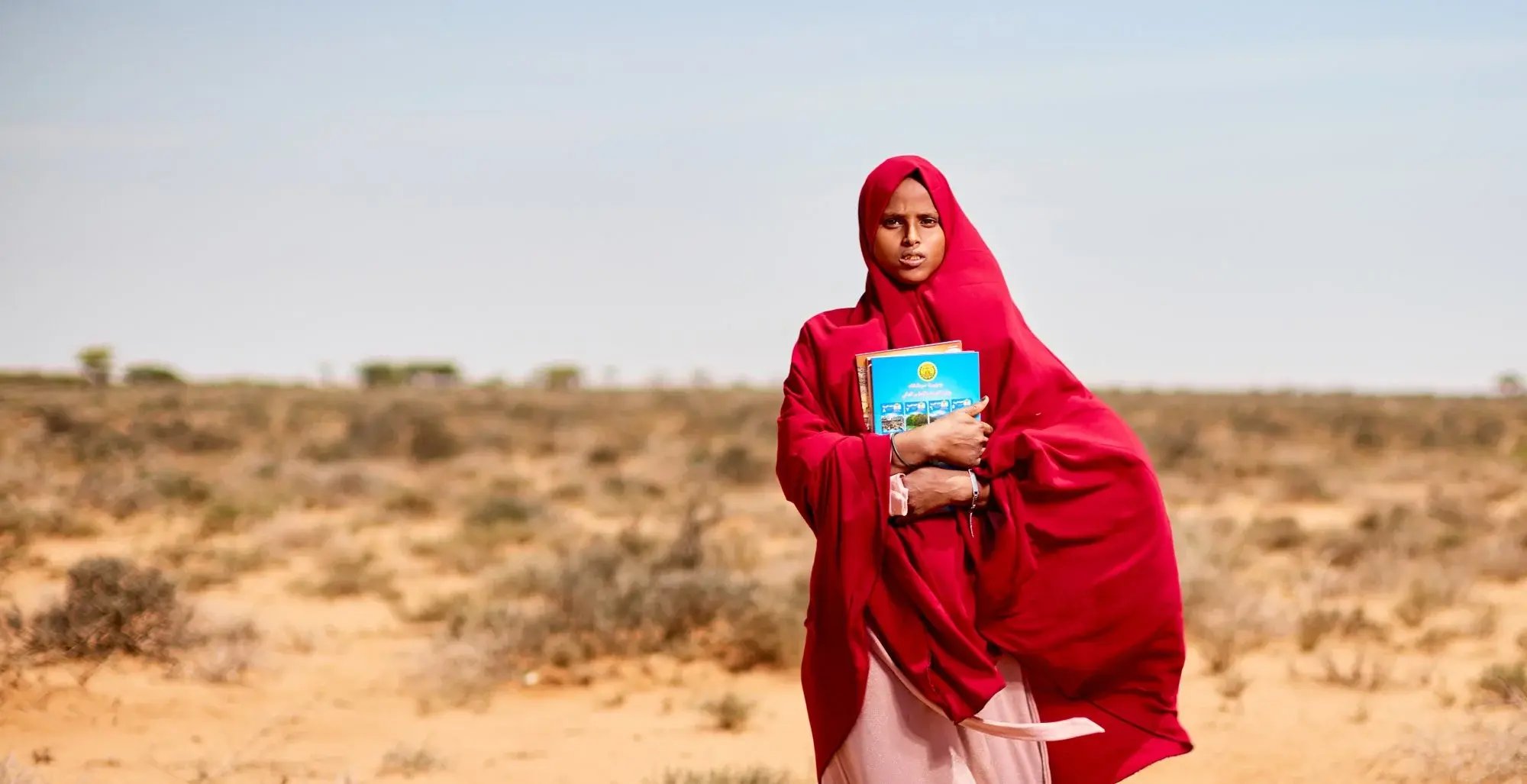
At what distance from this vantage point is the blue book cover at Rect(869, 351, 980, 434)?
3510 millimetres

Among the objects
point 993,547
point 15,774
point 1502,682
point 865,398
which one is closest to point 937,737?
point 993,547

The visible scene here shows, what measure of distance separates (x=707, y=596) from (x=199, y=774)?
471 centimetres

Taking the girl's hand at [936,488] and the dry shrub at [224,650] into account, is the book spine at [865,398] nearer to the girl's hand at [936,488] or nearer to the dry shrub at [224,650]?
the girl's hand at [936,488]

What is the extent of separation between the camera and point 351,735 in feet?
28.9

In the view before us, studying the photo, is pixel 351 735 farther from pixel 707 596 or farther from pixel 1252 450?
pixel 1252 450

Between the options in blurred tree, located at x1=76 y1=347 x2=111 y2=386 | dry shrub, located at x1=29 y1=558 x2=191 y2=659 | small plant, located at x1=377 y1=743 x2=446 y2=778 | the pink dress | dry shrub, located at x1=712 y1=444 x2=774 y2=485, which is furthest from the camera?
blurred tree, located at x1=76 y1=347 x2=111 y2=386

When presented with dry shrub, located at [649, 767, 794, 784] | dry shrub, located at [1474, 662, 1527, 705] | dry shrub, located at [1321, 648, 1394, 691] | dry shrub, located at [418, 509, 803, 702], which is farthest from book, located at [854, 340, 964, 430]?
dry shrub, located at [1321, 648, 1394, 691]

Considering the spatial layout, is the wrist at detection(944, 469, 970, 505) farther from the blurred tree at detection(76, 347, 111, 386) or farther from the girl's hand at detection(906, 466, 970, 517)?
the blurred tree at detection(76, 347, 111, 386)

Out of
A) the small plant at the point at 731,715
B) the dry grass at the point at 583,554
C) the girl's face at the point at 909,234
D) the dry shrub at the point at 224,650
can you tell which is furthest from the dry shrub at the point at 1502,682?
the dry shrub at the point at 224,650

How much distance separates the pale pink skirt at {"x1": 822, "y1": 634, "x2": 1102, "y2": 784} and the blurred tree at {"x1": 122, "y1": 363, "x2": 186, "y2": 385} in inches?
3016

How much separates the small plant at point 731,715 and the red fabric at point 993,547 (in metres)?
5.37

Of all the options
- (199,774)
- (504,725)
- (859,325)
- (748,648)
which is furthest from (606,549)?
(859,325)

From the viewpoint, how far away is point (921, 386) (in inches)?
139

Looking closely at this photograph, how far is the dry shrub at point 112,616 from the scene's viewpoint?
977cm
